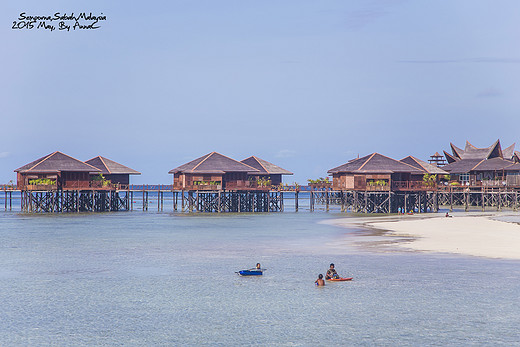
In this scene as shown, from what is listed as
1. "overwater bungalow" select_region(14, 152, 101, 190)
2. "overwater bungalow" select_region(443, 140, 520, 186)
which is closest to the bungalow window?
"overwater bungalow" select_region(443, 140, 520, 186)

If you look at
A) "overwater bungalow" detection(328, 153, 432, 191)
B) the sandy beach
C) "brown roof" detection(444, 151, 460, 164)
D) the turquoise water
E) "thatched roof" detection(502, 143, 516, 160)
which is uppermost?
"thatched roof" detection(502, 143, 516, 160)

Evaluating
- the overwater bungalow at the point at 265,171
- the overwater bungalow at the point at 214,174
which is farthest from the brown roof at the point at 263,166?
the overwater bungalow at the point at 214,174

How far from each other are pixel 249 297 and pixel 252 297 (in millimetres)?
109

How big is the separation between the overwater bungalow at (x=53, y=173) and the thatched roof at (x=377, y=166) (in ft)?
95.9

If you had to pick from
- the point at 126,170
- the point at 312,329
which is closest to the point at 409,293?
the point at 312,329

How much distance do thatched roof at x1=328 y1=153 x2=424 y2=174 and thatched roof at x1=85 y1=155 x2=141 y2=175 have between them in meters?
27.5

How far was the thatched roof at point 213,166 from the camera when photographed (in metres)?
75.3

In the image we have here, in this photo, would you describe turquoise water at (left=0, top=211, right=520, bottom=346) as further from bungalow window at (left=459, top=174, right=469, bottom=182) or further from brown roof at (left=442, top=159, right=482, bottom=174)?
bungalow window at (left=459, top=174, right=469, bottom=182)

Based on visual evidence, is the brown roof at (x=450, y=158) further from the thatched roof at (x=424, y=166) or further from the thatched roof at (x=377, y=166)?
the thatched roof at (x=377, y=166)

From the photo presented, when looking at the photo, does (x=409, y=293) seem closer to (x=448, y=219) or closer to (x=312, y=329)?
(x=312, y=329)

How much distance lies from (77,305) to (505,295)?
15057mm

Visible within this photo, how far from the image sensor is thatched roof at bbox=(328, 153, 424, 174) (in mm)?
72625

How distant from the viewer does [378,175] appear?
72.9 m

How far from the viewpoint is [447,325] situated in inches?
758
